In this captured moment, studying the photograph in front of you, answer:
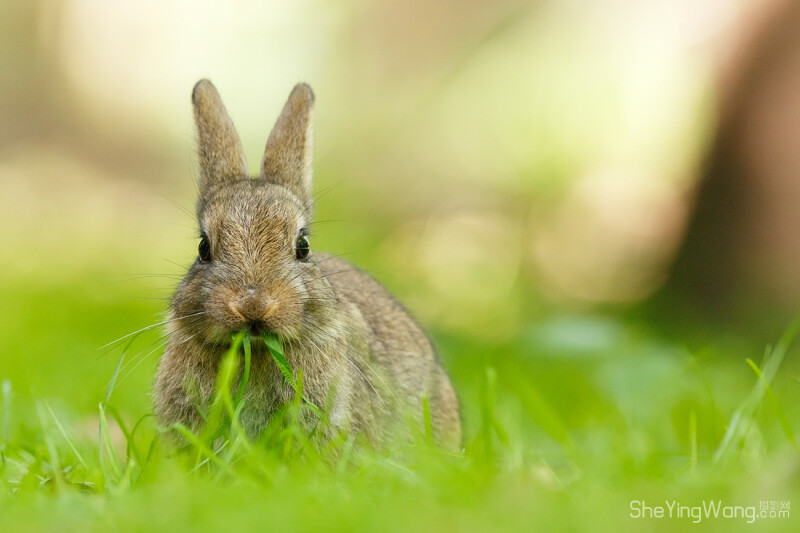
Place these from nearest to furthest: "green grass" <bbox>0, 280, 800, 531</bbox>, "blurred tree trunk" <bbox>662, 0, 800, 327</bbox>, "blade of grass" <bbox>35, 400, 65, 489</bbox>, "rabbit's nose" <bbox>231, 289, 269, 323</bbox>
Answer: "green grass" <bbox>0, 280, 800, 531</bbox>
"blade of grass" <bbox>35, 400, 65, 489</bbox>
"rabbit's nose" <bbox>231, 289, 269, 323</bbox>
"blurred tree trunk" <bbox>662, 0, 800, 327</bbox>

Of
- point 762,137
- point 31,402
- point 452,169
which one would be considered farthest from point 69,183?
point 762,137

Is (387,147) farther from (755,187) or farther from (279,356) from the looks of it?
(279,356)

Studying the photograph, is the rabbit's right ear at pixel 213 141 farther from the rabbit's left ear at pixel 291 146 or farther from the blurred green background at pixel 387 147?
the blurred green background at pixel 387 147

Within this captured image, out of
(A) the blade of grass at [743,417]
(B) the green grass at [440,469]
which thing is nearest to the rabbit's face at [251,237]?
(B) the green grass at [440,469]

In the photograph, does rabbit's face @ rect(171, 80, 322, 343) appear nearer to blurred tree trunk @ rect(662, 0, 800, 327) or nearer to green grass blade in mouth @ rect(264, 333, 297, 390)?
green grass blade in mouth @ rect(264, 333, 297, 390)

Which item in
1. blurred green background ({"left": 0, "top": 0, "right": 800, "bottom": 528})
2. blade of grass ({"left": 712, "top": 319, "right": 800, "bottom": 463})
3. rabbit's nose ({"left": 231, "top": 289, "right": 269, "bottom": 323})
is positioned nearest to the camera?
blade of grass ({"left": 712, "top": 319, "right": 800, "bottom": 463})

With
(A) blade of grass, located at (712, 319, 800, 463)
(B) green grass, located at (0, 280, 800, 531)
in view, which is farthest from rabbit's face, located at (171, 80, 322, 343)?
(A) blade of grass, located at (712, 319, 800, 463)

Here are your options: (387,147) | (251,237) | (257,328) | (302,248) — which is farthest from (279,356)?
(387,147)

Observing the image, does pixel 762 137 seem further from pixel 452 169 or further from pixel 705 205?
pixel 452 169
